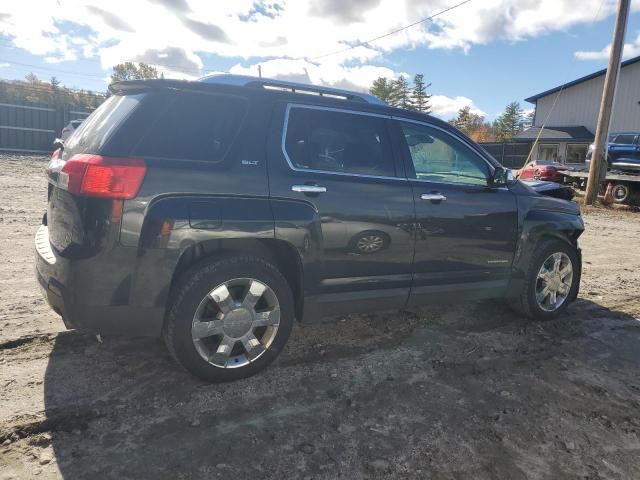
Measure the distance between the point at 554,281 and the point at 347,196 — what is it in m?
2.56

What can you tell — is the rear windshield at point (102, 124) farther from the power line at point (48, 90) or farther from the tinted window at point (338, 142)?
the power line at point (48, 90)

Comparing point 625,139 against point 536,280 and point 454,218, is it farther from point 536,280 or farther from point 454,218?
point 454,218

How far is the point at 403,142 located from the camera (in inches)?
146

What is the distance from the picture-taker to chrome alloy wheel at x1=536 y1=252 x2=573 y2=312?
4.52m

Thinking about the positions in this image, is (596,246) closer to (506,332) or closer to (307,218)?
(506,332)

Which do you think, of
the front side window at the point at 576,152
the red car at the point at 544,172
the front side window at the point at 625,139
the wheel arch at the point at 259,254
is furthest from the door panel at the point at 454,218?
the front side window at the point at 576,152

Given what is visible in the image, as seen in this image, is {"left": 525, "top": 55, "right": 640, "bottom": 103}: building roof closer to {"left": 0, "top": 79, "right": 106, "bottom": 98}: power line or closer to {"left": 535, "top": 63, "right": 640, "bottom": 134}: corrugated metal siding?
{"left": 535, "top": 63, "right": 640, "bottom": 134}: corrugated metal siding

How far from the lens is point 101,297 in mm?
2705

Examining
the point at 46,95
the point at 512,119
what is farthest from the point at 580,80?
the point at 512,119

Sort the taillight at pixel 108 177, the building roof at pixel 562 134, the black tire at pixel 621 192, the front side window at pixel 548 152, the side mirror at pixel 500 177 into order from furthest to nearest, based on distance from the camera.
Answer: the front side window at pixel 548 152 → the building roof at pixel 562 134 → the black tire at pixel 621 192 → the side mirror at pixel 500 177 → the taillight at pixel 108 177

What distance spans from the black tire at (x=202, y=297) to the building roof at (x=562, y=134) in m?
35.0

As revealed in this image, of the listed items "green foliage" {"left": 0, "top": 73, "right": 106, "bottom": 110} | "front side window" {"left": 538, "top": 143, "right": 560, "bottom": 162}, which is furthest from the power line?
"front side window" {"left": 538, "top": 143, "right": 560, "bottom": 162}

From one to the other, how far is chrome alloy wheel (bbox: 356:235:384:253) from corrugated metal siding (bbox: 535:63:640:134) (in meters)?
34.9

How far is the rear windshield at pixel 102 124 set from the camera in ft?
9.15
